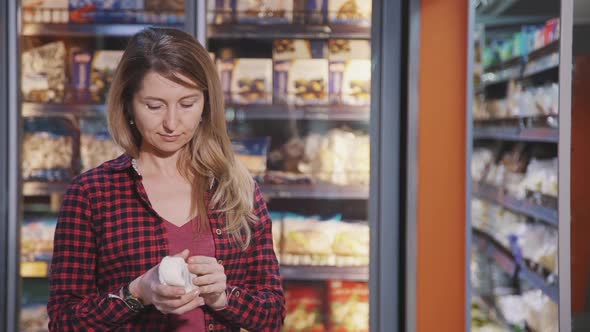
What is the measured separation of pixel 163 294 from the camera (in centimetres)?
126

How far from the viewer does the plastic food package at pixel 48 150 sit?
127 inches

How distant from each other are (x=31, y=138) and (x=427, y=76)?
68.3 inches

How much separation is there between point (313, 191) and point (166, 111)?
1.69 m

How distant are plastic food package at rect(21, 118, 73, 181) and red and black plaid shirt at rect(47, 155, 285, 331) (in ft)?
6.02

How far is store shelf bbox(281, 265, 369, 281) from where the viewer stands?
3.06m

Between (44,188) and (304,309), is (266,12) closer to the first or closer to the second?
(44,188)

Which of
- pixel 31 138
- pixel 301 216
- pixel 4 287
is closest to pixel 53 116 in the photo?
pixel 31 138

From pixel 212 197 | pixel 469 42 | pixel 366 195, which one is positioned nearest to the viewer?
pixel 212 197

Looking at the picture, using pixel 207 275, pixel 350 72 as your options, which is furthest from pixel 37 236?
pixel 207 275

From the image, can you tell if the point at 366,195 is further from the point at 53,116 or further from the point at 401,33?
the point at 53,116

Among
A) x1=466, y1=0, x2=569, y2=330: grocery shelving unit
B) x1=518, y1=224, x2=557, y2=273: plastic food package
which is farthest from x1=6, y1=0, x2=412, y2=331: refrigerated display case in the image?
x1=518, y1=224, x2=557, y2=273: plastic food package

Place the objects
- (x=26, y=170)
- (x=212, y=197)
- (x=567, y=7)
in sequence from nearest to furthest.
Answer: (x=212, y=197) → (x=567, y=7) → (x=26, y=170)

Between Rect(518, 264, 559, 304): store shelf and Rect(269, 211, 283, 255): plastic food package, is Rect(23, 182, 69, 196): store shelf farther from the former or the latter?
Rect(518, 264, 559, 304): store shelf

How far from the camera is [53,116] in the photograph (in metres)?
3.33
